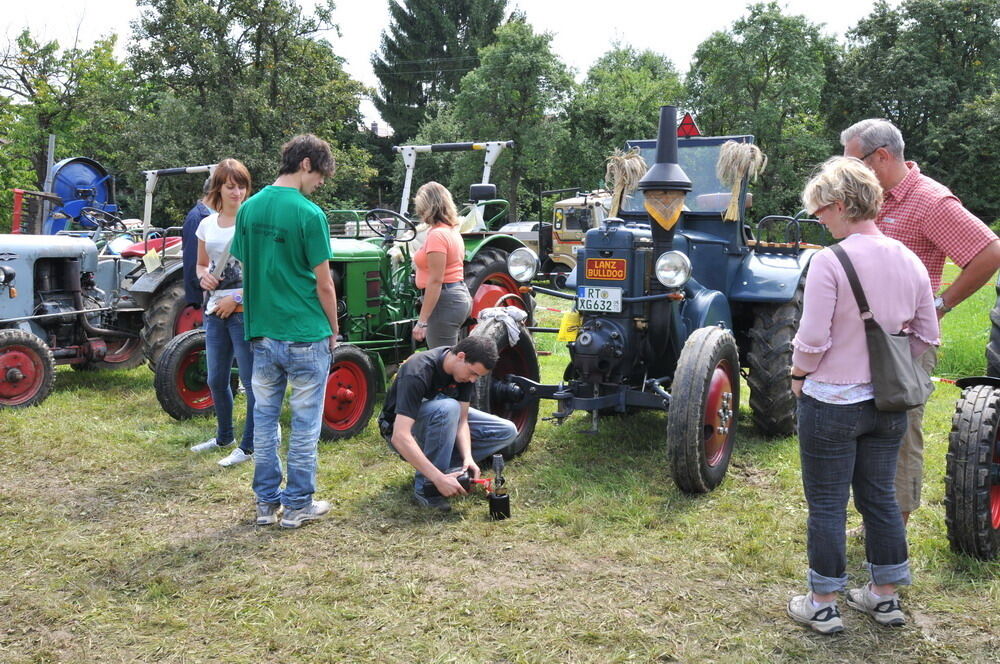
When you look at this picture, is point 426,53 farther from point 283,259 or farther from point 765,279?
point 283,259

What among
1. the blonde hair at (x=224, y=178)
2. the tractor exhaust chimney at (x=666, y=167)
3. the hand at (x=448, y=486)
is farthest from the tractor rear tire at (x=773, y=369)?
the blonde hair at (x=224, y=178)

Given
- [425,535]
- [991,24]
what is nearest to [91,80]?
[425,535]

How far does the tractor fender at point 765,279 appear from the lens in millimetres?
5230

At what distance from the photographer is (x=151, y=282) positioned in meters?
6.76

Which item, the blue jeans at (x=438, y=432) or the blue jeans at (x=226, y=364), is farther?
the blue jeans at (x=226, y=364)

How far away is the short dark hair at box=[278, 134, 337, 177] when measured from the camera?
3.67 metres

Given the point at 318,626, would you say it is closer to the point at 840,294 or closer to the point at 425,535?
the point at 425,535

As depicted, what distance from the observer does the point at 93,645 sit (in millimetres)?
2734

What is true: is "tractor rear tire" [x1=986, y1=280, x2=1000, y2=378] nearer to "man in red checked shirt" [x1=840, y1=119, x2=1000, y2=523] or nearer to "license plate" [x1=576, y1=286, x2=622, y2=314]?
"man in red checked shirt" [x1=840, y1=119, x2=1000, y2=523]

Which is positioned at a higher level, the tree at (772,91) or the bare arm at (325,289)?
the tree at (772,91)

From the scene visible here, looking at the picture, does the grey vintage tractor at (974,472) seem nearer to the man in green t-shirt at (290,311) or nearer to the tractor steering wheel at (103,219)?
the man in green t-shirt at (290,311)

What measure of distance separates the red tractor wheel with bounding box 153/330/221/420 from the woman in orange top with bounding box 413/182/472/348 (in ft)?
5.34

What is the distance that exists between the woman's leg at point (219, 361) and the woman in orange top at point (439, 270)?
3.55ft

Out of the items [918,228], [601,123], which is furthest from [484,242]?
[601,123]
